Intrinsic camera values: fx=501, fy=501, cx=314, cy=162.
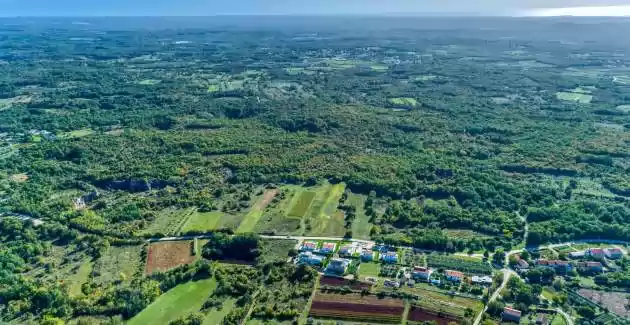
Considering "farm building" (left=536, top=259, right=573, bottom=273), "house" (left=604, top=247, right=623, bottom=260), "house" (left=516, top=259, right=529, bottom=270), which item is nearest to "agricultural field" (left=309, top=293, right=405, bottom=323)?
"house" (left=516, top=259, right=529, bottom=270)

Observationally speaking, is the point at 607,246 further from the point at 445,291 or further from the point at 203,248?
the point at 203,248

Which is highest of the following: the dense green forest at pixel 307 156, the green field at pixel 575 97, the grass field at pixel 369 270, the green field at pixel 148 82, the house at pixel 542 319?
the green field at pixel 148 82

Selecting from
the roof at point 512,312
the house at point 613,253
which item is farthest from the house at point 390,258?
the house at point 613,253

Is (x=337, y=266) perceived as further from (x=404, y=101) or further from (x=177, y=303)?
(x=404, y=101)

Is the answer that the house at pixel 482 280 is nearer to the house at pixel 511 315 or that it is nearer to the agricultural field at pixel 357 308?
the house at pixel 511 315

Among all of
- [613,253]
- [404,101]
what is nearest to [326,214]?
[613,253]

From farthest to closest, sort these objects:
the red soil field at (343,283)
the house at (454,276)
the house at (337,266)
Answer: the house at (337,266) < the house at (454,276) < the red soil field at (343,283)

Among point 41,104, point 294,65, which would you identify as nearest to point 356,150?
point 41,104
